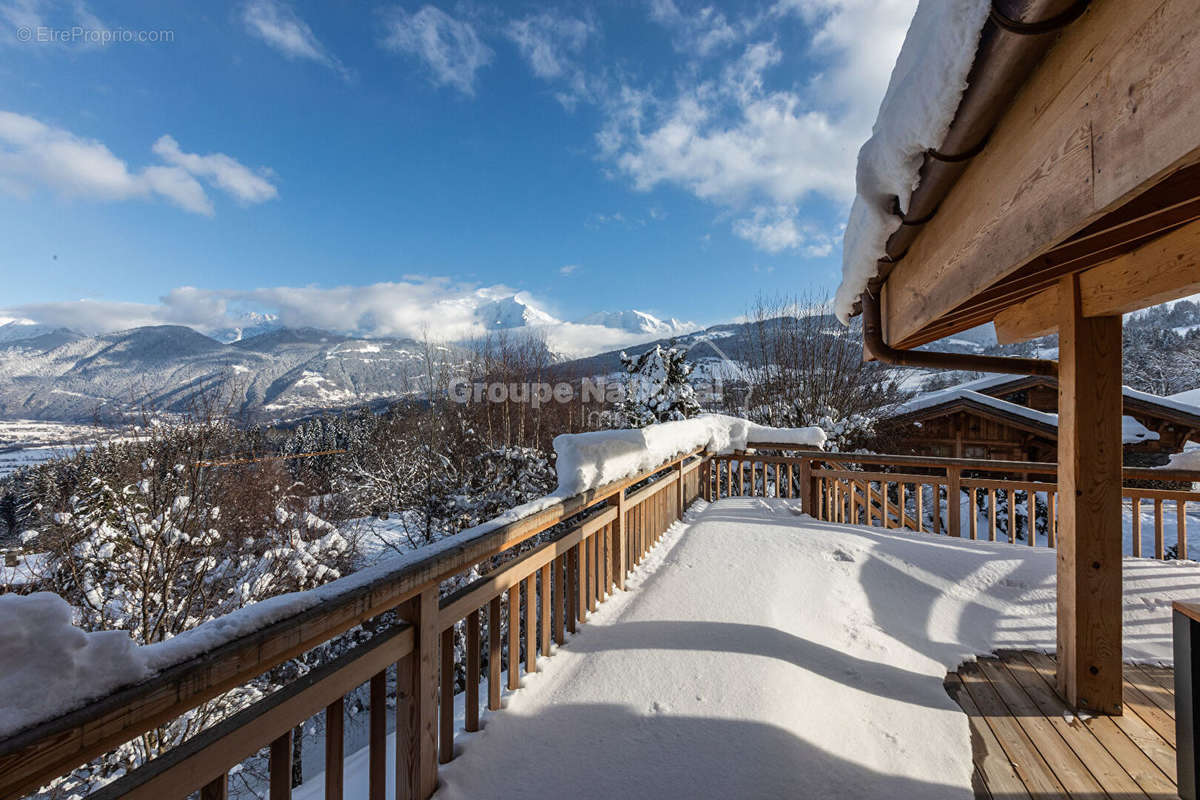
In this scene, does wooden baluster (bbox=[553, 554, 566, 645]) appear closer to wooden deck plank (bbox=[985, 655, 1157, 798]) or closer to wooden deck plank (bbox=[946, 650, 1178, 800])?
wooden deck plank (bbox=[946, 650, 1178, 800])

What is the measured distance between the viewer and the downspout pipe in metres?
3.30

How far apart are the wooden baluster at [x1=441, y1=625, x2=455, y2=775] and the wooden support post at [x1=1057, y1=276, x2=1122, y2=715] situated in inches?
103

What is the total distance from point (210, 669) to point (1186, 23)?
1.83 metres

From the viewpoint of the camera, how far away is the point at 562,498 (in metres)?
2.32

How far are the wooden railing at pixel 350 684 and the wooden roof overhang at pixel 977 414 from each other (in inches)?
422

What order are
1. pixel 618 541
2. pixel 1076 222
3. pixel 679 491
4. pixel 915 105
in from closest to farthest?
pixel 1076 222 < pixel 915 105 < pixel 618 541 < pixel 679 491

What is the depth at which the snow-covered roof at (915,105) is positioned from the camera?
1072 millimetres

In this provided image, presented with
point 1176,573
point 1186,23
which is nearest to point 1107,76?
point 1186,23

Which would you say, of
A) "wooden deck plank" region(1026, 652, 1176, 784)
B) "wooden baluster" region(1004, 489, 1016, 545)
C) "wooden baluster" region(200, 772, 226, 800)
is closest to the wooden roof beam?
"wooden deck plank" region(1026, 652, 1176, 784)

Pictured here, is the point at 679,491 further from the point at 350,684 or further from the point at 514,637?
the point at 350,684

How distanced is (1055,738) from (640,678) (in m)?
1.65

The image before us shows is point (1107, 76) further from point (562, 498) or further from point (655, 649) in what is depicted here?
point (655, 649)

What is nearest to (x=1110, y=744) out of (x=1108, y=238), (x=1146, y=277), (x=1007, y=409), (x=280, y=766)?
(x=1146, y=277)

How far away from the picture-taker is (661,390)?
10484 mm
